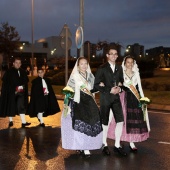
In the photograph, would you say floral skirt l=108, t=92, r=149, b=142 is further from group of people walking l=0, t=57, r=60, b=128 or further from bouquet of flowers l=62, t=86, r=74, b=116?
group of people walking l=0, t=57, r=60, b=128

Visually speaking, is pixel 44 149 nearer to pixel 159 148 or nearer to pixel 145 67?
pixel 159 148

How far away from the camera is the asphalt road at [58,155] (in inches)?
240

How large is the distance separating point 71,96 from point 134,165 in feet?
5.29

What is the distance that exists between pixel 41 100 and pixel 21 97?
59 centimetres

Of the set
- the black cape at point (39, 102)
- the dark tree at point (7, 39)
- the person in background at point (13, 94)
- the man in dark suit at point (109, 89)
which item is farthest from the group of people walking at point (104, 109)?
the dark tree at point (7, 39)

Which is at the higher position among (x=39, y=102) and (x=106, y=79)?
(x=106, y=79)

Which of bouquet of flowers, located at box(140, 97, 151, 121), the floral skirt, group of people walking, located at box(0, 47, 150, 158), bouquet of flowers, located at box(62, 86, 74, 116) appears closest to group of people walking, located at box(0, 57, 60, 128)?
group of people walking, located at box(0, 47, 150, 158)

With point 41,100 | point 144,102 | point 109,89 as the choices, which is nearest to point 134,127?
point 144,102

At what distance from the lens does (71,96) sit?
6680 mm

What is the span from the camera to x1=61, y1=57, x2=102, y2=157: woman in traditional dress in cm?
652

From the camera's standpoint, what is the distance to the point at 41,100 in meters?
10.1

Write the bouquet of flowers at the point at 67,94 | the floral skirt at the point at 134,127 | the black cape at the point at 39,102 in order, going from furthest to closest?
the black cape at the point at 39,102, the floral skirt at the point at 134,127, the bouquet of flowers at the point at 67,94

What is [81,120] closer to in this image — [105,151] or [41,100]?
[105,151]

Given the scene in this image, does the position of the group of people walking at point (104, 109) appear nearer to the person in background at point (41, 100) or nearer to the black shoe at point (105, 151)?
the black shoe at point (105, 151)
